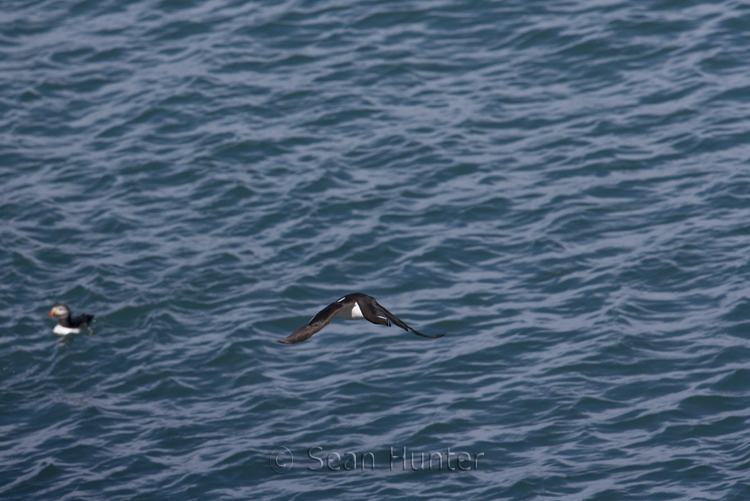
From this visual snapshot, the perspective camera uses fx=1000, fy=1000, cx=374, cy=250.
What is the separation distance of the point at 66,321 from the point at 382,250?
5243mm

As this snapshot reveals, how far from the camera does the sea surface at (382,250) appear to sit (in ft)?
43.5

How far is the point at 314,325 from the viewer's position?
864 centimetres

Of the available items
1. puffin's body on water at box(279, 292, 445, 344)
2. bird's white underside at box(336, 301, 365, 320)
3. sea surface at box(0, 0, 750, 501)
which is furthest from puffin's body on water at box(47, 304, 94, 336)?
puffin's body on water at box(279, 292, 445, 344)

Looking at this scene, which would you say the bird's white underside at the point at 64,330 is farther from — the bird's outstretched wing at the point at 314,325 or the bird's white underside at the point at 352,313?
the bird's outstretched wing at the point at 314,325

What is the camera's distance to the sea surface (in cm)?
1327

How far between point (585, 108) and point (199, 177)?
749 centimetres

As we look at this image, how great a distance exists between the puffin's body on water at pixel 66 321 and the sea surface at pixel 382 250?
209mm

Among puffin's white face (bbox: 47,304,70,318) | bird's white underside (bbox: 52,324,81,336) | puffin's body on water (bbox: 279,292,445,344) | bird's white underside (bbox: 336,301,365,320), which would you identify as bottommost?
bird's white underside (bbox: 52,324,81,336)

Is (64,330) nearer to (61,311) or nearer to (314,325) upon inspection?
(61,311)

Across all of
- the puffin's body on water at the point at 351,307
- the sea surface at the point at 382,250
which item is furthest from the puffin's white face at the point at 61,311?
the puffin's body on water at the point at 351,307

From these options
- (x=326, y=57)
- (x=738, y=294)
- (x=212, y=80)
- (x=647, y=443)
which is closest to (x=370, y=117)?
(x=326, y=57)

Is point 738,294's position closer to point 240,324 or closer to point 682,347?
point 682,347

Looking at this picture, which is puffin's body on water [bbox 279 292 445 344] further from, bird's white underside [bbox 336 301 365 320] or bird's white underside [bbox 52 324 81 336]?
bird's white underside [bbox 52 324 81 336]

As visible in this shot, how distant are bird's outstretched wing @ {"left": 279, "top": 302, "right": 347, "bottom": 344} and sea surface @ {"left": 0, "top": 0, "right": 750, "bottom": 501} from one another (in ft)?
14.4
